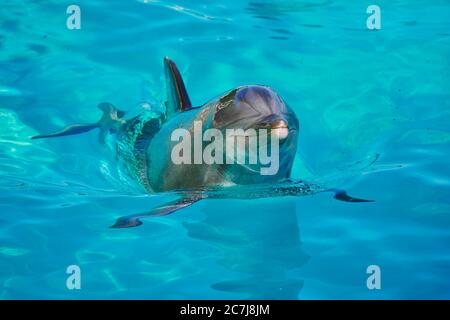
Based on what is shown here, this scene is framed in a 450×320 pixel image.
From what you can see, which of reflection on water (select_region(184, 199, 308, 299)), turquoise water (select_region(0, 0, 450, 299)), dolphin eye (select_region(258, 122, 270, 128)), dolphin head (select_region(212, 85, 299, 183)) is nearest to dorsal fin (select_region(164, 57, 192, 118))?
turquoise water (select_region(0, 0, 450, 299))

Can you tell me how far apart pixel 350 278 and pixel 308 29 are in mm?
6376

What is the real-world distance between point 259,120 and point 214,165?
739 millimetres

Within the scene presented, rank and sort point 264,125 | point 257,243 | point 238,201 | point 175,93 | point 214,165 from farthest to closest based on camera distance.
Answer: point 175,93 → point 238,201 → point 214,165 → point 257,243 → point 264,125

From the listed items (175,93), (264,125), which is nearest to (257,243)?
(264,125)

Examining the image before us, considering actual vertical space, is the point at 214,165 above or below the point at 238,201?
above

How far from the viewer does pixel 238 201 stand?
5.51 meters

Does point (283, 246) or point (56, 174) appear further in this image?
point (56, 174)

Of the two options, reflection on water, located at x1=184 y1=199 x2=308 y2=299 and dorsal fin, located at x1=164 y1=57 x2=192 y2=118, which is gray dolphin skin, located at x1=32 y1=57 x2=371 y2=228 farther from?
reflection on water, located at x1=184 y1=199 x2=308 y2=299

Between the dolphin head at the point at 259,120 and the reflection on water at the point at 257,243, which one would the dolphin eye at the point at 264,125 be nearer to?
the dolphin head at the point at 259,120

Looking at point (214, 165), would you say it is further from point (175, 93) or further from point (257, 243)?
point (175, 93)
